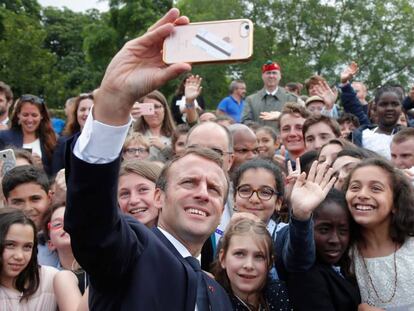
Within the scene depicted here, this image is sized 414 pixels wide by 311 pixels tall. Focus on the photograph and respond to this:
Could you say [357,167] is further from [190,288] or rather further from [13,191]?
[13,191]

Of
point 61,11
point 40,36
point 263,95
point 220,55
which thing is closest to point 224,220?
point 220,55

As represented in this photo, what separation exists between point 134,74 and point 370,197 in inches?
76.9

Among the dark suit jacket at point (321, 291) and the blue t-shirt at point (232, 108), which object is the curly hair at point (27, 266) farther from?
the blue t-shirt at point (232, 108)

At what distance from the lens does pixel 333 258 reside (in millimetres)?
3424

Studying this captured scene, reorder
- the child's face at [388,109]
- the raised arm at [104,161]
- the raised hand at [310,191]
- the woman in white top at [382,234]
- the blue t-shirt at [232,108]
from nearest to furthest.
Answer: the raised arm at [104,161] → the raised hand at [310,191] → the woman in white top at [382,234] → the child's face at [388,109] → the blue t-shirt at [232,108]

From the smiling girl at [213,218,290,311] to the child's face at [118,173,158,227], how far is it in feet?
1.98

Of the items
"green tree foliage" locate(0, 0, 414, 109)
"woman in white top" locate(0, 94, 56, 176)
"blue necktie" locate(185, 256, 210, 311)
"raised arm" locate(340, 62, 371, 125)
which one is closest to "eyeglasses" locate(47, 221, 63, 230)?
"blue necktie" locate(185, 256, 210, 311)

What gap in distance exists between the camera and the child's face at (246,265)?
3.39 metres

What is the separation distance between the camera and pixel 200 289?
2396 mm

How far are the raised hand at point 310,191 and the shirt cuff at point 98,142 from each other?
4.51ft

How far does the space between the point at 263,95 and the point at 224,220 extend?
5.34 metres

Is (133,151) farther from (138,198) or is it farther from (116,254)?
(116,254)

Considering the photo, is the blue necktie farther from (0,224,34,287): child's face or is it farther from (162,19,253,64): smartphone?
(0,224,34,287): child's face

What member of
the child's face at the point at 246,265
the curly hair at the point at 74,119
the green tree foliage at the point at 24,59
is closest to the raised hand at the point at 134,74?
the child's face at the point at 246,265
